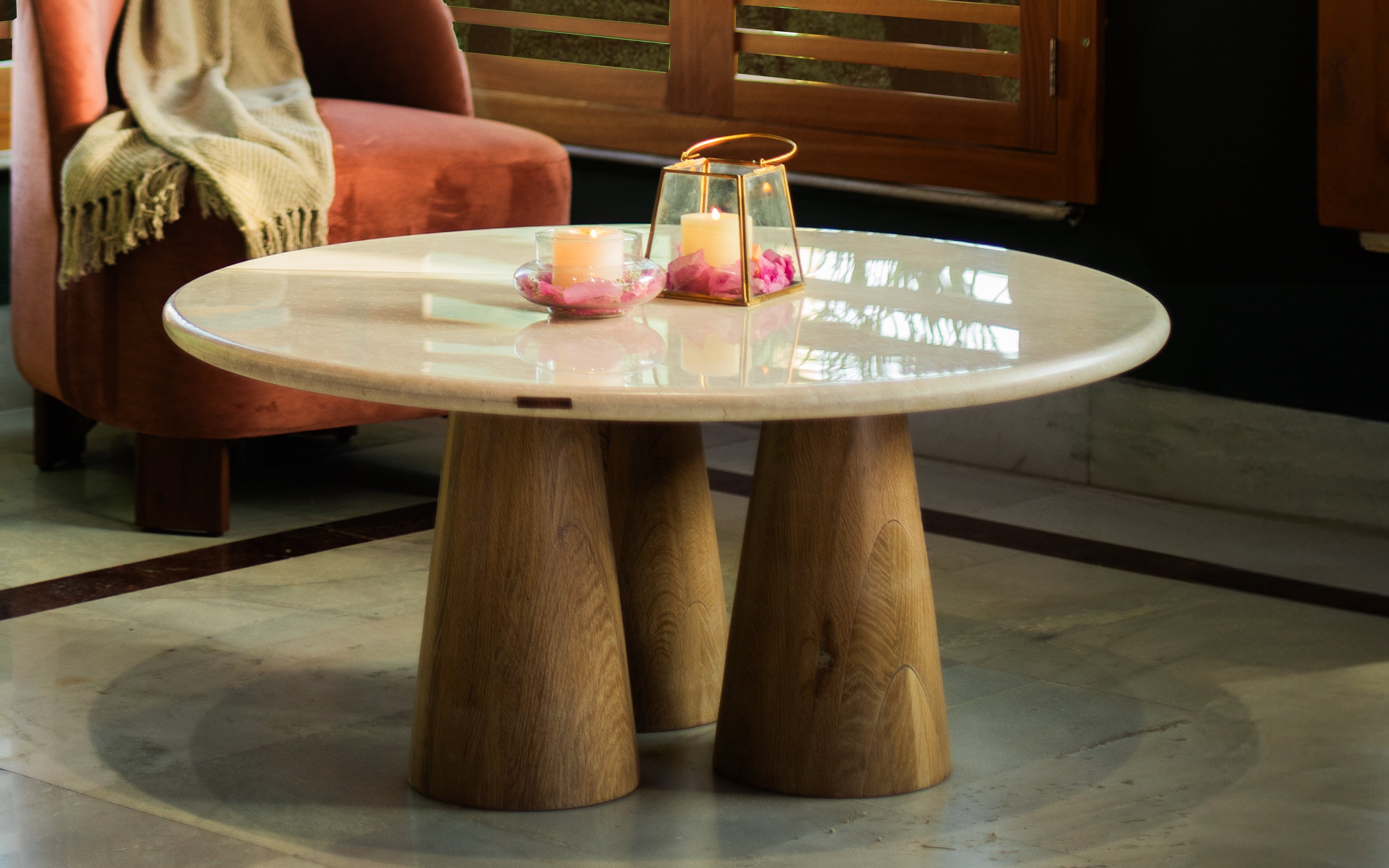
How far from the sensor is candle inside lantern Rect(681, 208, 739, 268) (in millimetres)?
1683

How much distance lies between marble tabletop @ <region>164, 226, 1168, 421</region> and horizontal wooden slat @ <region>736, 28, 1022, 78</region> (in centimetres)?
104

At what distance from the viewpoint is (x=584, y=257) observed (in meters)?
1.58

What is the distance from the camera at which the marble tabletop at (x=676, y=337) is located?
129cm

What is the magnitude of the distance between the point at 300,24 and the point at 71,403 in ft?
2.73

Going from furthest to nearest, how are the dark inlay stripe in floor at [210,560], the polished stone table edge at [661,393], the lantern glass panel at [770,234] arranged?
the dark inlay stripe in floor at [210,560] → the lantern glass panel at [770,234] → the polished stone table edge at [661,393]

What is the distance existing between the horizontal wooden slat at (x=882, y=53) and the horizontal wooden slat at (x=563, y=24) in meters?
0.21

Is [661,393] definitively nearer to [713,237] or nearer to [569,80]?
[713,237]

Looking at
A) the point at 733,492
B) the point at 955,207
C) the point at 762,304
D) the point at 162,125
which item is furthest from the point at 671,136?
the point at 762,304

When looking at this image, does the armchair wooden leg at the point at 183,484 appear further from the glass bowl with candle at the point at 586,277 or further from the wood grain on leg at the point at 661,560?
the glass bowl with candle at the point at 586,277

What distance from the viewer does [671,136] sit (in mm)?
3350

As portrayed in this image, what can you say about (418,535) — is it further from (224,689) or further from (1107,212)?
(1107,212)

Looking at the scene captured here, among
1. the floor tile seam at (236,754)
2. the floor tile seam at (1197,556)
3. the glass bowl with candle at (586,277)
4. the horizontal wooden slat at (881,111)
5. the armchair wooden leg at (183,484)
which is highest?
the horizontal wooden slat at (881,111)

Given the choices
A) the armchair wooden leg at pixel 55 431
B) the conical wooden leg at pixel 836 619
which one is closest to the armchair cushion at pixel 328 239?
the armchair wooden leg at pixel 55 431

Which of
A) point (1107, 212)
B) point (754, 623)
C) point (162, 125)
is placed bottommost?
point (754, 623)
